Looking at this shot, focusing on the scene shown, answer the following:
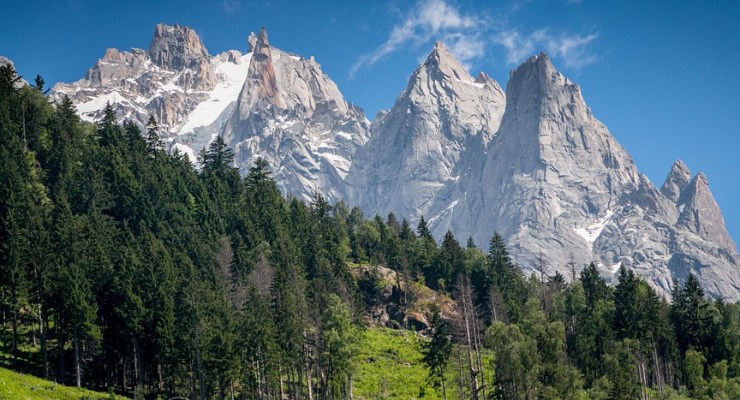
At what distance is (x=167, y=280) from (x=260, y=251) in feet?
106

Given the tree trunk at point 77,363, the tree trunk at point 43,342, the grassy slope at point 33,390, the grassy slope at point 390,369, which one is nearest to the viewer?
the grassy slope at point 33,390

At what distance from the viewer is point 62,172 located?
320 feet

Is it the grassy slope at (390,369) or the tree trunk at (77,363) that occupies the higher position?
the tree trunk at (77,363)

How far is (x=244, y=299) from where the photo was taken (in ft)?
271

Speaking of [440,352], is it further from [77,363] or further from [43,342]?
[43,342]

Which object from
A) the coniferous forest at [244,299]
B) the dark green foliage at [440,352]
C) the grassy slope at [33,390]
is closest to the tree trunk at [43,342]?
the coniferous forest at [244,299]

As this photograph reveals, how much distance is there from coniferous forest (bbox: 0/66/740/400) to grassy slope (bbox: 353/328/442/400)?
172cm

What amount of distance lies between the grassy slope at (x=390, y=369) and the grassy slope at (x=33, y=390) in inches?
1009

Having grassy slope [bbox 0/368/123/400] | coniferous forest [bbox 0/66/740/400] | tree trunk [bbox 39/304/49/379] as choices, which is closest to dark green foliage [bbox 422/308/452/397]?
coniferous forest [bbox 0/66/740/400]

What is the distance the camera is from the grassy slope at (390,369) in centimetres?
7462

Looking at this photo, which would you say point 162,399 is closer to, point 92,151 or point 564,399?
point 564,399

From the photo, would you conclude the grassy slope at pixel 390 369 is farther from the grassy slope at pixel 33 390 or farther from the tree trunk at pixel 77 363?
the grassy slope at pixel 33 390

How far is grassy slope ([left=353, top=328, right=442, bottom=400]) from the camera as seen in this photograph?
74.6m

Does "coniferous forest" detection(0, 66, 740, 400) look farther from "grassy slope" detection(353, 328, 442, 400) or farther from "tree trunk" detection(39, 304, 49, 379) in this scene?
"grassy slope" detection(353, 328, 442, 400)
